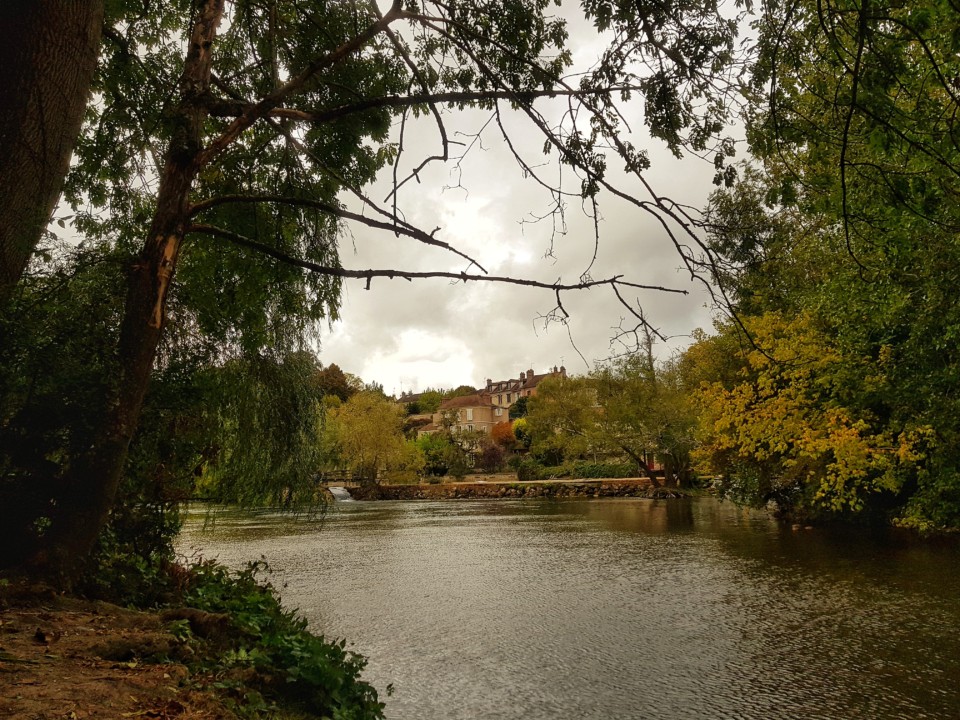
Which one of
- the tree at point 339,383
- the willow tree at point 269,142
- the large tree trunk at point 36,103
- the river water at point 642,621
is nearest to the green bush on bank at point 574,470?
the tree at point 339,383

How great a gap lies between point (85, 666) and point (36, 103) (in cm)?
333

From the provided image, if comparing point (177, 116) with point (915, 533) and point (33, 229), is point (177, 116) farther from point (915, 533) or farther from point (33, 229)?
point (915, 533)

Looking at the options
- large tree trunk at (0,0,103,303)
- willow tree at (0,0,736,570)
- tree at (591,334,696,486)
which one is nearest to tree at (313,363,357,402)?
tree at (591,334,696,486)

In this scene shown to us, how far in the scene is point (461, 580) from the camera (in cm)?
1361

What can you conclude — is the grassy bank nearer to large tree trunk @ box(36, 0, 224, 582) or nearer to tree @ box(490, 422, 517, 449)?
large tree trunk @ box(36, 0, 224, 582)

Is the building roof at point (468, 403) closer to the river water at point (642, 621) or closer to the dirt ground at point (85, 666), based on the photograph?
the river water at point (642, 621)

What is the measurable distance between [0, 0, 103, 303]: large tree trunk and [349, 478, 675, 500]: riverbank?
42233mm

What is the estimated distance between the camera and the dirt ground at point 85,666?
3.32 metres

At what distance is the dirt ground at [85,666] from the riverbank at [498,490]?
134 feet

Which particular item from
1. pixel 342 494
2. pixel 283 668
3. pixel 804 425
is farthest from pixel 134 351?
pixel 342 494

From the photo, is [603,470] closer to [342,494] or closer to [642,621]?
[342,494]

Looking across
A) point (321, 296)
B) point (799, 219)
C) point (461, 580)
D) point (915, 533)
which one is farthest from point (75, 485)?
point (915, 533)

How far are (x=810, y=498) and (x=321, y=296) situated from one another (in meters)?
18.4

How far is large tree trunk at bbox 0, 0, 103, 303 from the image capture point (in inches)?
141
